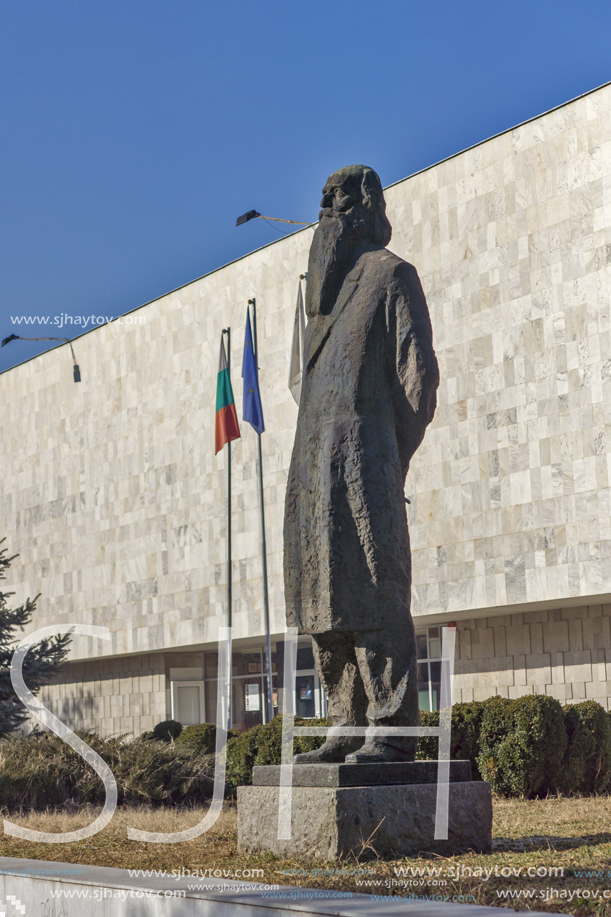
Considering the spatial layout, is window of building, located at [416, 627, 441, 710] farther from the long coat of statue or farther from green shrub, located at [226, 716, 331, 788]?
the long coat of statue

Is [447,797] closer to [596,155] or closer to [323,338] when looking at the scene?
[323,338]

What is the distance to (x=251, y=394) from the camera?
2591 centimetres

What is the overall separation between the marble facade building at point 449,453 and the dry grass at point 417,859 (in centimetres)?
1365

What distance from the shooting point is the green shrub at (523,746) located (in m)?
14.0

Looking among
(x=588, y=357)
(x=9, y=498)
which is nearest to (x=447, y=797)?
(x=588, y=357)

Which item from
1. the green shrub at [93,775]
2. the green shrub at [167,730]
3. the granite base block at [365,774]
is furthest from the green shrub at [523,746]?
the green shrub at [167,730]

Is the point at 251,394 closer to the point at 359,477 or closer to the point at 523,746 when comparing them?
the point at 523,746

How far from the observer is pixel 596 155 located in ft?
71.8

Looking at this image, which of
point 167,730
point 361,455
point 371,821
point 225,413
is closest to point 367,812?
point 371,821

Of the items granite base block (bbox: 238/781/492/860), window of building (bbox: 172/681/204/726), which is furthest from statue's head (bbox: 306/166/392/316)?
window of building (bbox: 172/681/204/726)

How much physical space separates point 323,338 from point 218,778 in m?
4.44

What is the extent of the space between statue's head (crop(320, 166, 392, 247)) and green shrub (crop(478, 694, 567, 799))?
9.00 m

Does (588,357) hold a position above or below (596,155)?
below

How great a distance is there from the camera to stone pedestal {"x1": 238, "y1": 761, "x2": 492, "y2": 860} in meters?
5.46
